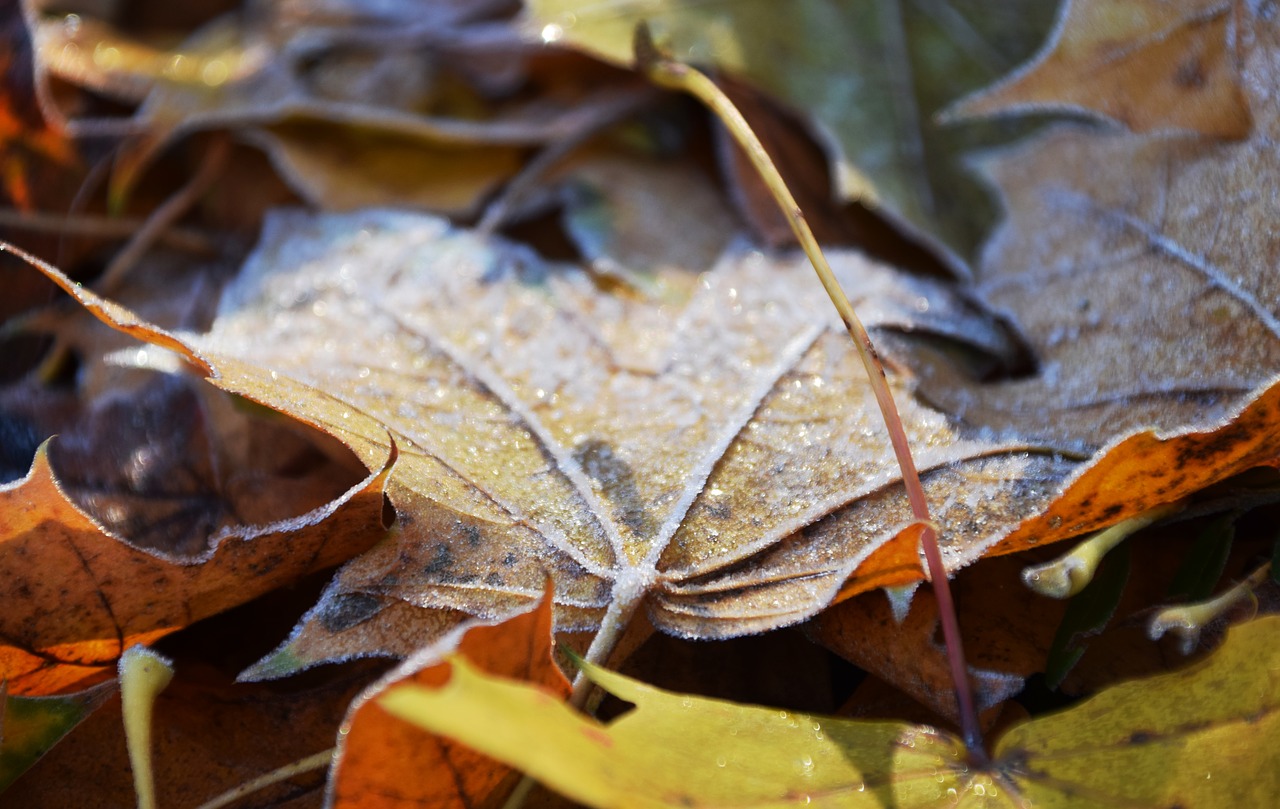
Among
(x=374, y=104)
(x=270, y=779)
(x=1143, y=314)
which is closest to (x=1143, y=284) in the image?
(x=1143, y=314)

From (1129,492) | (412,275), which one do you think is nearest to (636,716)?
(1129,492)

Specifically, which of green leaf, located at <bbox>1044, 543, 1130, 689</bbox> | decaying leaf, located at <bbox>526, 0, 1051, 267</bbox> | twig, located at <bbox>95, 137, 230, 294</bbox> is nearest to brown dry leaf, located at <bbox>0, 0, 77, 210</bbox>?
twig, located at <bbox>95, 137, 230, 294</bbox>

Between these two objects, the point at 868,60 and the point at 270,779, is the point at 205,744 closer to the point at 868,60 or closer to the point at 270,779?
the point at 270,779

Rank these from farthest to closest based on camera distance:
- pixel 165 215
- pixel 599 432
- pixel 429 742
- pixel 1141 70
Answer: pixel 165 215 < pixel 1141 70 < pixel 599 432 < pixel 429 742

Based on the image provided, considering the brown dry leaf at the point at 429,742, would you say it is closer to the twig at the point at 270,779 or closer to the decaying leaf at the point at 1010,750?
the decaying leaf at the point at 1010,750

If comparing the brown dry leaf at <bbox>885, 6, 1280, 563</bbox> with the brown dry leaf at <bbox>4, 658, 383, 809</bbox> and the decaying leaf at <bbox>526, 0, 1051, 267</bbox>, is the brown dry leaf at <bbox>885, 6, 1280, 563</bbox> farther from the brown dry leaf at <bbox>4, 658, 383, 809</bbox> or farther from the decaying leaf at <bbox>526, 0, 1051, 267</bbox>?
the brown dry leaf at <bbox>4, 658, 383, 809</bbox>

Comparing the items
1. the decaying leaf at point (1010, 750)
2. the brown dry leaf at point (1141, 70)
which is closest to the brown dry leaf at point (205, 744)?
the decaying leaf at point (1010, 750)

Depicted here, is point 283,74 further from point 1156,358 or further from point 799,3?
point 1156,358
